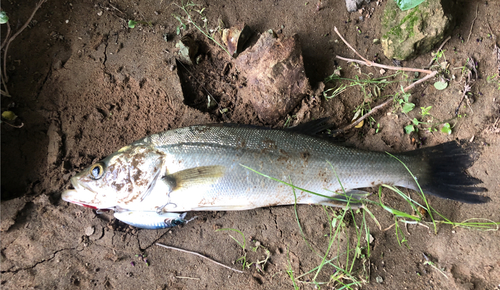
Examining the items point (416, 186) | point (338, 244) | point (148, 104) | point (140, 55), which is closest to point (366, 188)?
point (416, 186)

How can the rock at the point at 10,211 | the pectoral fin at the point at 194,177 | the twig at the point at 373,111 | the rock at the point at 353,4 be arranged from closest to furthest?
the pectoral fin at the point at 194,177 → the rock at the point at 10,211 → the twig at the point at 373,111 → the rock at the point at 353,4

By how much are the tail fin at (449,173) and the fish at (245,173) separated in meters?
0.01

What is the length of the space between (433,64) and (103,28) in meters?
4.21

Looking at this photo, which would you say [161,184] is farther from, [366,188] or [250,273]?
[366,188]

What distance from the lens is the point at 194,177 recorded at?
2.69 meters

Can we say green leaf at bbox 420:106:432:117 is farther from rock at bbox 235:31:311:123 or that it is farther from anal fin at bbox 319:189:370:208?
rock at bbox 235:31:311:123

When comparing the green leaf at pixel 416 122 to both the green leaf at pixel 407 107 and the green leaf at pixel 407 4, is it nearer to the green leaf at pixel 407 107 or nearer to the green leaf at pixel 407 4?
the green leaf at pixel 407 107

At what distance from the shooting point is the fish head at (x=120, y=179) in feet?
8.98

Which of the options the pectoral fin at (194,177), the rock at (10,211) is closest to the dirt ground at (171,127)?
the rock at (10,211)

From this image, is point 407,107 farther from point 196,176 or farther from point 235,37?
point 196,176

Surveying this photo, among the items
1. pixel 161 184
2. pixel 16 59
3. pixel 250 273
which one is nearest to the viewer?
pixel 161 184

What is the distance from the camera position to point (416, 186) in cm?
285

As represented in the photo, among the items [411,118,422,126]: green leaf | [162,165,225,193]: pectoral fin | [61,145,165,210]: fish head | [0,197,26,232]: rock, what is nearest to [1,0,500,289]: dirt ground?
[0,197,26,232]: rock

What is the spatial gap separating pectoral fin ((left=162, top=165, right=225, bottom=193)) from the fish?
0.01 meters
